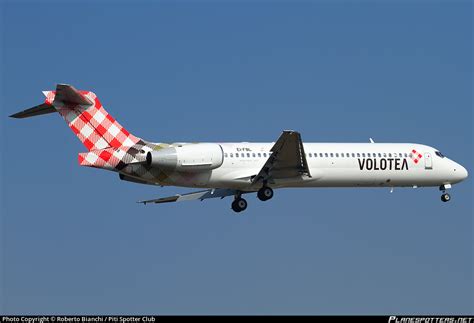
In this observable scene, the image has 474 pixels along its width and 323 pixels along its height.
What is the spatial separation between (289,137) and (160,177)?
4.94 m

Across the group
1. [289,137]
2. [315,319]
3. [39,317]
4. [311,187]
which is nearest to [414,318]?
[315,319]

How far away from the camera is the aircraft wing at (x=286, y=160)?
36.2m

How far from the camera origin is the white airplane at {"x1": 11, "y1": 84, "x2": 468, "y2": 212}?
3538 cm

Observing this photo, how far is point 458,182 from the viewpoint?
4300cm

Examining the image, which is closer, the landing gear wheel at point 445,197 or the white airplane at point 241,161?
the white airplane at point 241,161

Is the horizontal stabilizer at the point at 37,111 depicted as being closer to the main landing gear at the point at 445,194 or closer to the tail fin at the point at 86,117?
the tail fin at the point at 86,117

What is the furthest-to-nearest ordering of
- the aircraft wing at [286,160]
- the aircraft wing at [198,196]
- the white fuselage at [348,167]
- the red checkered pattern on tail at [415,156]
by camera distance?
the red checkered pattern on tail at [415,156], the aircraft wing at [198,196], the white fuselage at [348,167], the aircraft wing at [286,160]

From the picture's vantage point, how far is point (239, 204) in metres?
39.7

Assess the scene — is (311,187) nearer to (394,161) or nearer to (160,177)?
(394,161)

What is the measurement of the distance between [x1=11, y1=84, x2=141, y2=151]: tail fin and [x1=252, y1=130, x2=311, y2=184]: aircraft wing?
5060mm

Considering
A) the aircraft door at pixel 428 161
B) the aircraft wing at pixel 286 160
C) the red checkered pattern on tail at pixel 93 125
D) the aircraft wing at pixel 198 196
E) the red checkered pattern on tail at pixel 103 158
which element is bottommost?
the red checkered pattern on tail at pixel 103 158

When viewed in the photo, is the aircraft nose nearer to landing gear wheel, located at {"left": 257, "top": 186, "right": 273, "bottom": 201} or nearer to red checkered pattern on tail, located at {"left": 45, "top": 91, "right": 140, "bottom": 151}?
landing gear wheel, located at {"left": 257, "top": 186, "right": 273, "bottom": 201}

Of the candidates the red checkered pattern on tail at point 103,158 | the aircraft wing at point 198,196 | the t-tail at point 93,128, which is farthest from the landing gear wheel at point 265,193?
the red checkered pattern on tail at point 103,158

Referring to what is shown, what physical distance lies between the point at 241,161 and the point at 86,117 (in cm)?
632
